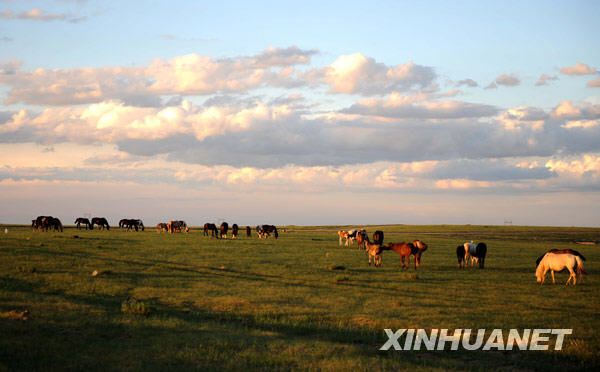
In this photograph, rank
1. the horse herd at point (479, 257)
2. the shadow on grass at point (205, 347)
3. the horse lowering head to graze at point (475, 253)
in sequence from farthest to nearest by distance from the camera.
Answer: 1. the horse lowering head to graze at point (475, 253)
2. the horse herd at point (479, 257)
3. the shadow on grass at point (205, 347)

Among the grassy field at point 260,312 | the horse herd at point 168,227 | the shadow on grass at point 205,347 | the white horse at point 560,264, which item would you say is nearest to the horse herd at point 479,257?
the white horse at point 560,264

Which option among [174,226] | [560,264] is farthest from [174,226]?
[560,264]

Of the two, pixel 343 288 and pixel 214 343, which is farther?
pixel 343 288

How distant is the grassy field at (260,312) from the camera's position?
13.6 meters

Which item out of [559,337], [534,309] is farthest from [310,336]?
[534,309]

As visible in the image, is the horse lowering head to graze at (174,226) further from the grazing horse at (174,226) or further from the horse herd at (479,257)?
the horse herd at (479,257)

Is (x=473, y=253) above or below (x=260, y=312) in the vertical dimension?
above

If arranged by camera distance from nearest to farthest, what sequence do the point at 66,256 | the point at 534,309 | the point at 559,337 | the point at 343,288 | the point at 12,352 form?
the point at 12,352
the point at 559,337
the point at 534,309
the point at 343,288
the point at 66,256

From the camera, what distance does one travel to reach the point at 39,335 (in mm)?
14703

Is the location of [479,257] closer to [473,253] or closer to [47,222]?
[473,253]

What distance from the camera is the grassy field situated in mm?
13562

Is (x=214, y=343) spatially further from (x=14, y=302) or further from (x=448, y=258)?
(x=448, y=258)

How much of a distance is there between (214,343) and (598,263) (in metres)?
35.8

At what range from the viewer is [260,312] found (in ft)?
63.1
